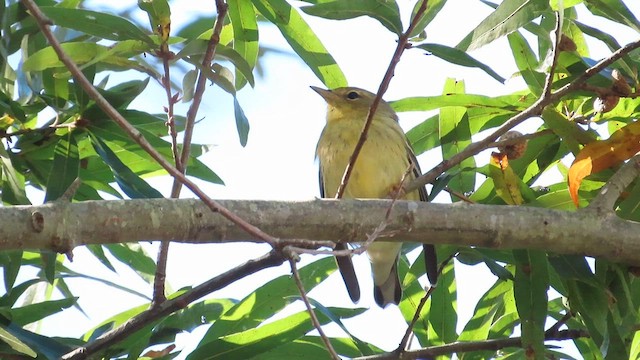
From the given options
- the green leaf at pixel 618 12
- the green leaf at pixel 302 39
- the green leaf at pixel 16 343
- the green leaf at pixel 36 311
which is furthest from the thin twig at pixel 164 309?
the green leaf at pixel 618 12

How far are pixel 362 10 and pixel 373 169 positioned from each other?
5.40 feet

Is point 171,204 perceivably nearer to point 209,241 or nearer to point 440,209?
point 209,241

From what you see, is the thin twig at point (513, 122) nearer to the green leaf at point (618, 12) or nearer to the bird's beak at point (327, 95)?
the green leaf at point (618, 12)

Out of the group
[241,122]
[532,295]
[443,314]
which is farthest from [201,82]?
[443,314]

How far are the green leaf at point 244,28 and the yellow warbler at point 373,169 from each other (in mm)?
1146

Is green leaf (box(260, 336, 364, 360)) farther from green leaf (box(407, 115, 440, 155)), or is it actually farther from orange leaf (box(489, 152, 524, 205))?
green leaf (box(407, 115, 440, 155))

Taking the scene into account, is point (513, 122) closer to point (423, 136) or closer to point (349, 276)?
point (423, 136)

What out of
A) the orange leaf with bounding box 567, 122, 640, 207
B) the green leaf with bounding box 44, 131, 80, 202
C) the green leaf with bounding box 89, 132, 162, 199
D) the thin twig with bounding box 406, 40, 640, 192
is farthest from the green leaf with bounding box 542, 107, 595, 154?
the green leaf with bounding box 44, 131, 80, 202

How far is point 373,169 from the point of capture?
16.1 ft

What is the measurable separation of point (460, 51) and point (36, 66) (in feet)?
4.84

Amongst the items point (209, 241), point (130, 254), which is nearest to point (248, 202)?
point (209, 241)

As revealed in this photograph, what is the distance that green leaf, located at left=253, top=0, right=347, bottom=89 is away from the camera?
3.79 metres

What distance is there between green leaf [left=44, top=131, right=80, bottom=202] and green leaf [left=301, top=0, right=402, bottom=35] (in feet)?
3.49

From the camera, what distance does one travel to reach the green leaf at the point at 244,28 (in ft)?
12.6
